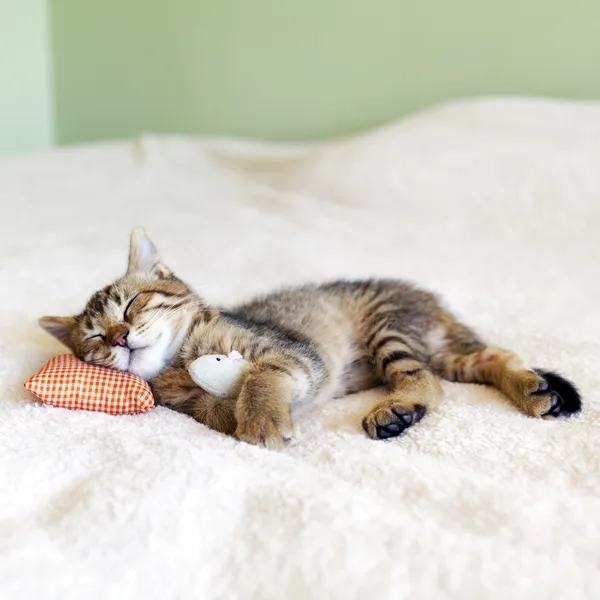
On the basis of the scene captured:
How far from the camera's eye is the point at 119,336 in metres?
1.15

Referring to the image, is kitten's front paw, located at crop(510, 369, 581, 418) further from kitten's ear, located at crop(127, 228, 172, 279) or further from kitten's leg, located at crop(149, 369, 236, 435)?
kitten's ear, located at crop(127, 228, 172, 279)

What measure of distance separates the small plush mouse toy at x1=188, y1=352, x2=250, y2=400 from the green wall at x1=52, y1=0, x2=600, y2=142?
2.06 meters

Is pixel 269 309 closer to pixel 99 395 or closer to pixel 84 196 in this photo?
pixel 99 395

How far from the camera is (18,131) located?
12.2 feet

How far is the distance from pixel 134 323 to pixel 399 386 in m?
0.46

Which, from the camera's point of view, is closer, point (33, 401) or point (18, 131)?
point (33, 401)

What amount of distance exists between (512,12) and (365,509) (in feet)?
7.89

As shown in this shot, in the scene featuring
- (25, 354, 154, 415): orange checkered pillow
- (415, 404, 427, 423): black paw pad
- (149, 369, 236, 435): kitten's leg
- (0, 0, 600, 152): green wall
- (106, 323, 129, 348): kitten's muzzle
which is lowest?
(149, 369, 236, 435): kitten's leg

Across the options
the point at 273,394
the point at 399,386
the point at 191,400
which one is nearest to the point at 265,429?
the point at 273,394

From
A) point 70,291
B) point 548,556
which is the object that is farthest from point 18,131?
point 548,556

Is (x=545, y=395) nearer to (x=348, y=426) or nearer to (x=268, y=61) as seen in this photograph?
(x=348, y=426)

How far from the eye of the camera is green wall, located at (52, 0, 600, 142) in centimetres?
263

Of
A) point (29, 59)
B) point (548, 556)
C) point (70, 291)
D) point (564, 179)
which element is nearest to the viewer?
point (548, 556)

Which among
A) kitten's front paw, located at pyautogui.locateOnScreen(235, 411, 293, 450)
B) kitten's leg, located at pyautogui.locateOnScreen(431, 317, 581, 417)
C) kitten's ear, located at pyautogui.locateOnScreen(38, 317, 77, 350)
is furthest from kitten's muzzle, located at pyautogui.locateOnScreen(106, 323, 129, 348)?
kitten's leg, located at pyautogui.locateOnScreen(431, 317, 581, 417)
